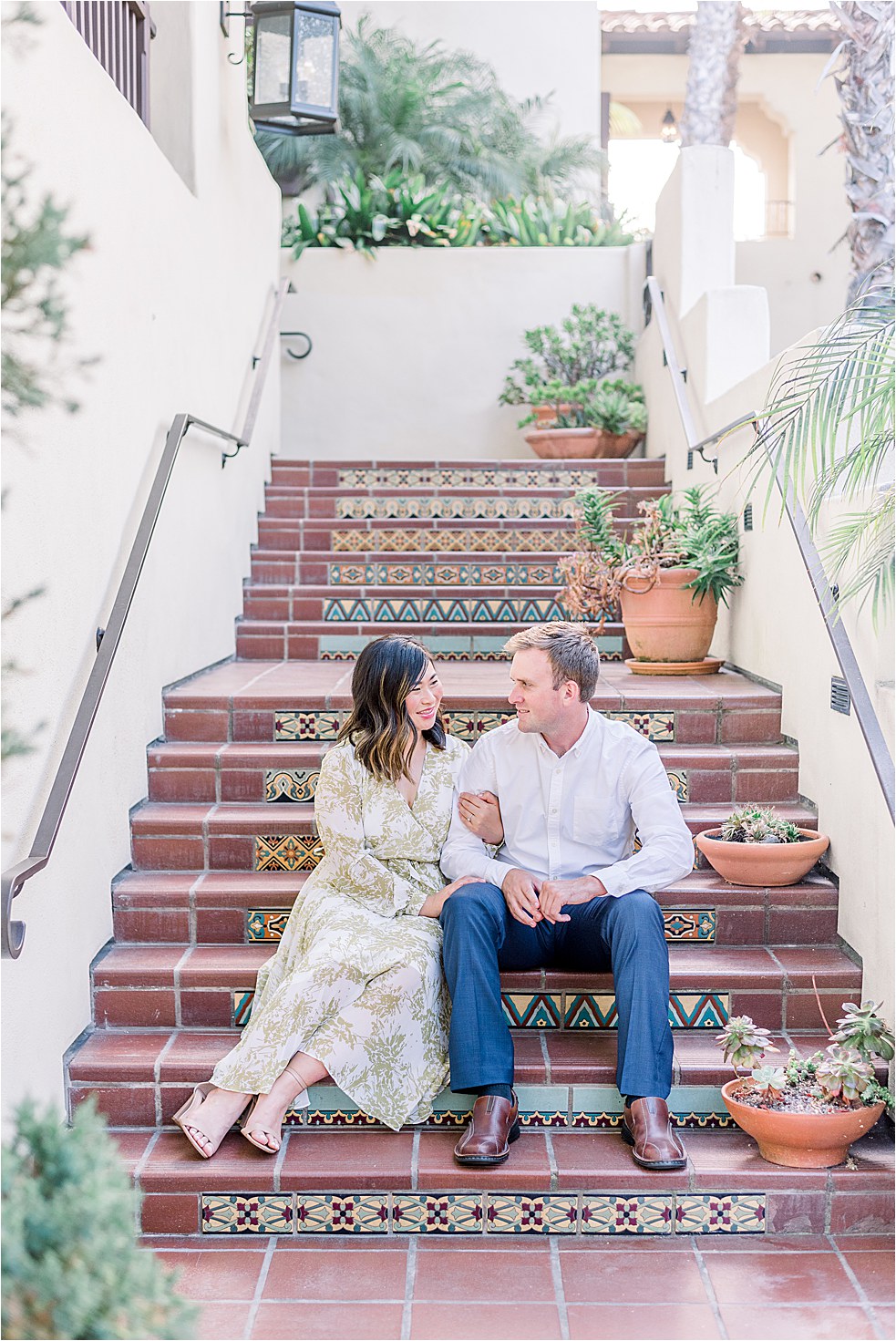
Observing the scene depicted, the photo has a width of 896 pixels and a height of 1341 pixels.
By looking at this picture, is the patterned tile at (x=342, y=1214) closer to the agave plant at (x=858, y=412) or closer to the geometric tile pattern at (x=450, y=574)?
the agave plant at (x=858, y=412)

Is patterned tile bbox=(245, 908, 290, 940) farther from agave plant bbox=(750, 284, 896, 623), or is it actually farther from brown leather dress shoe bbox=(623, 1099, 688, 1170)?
agave plant bbox=(750, 284, 896, 623)

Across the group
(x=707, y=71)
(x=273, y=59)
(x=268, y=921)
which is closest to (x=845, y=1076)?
(x=268, y=921)

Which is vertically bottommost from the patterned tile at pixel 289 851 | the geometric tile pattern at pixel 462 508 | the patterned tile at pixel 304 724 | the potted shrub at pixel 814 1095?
the potted shrub at pixel 814 1095

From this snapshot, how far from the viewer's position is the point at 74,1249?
4.76 ft

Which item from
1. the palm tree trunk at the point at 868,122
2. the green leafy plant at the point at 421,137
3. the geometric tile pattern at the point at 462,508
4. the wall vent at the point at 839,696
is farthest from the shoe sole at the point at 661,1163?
the green leafy plant at the point at 421,137

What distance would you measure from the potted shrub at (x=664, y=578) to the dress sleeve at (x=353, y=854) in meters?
1.85

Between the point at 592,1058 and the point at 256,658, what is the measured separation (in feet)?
9.21

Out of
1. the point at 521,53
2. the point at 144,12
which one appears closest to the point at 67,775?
the point at 144,12

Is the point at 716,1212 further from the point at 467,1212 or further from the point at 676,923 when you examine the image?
the point at 676,923

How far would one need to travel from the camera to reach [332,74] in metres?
5.75

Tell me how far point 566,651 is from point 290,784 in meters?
1.15

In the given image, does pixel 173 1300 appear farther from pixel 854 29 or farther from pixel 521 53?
pixel 521 53

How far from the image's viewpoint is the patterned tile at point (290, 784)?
3.92m

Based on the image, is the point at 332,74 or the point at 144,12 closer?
the point at 144,12
